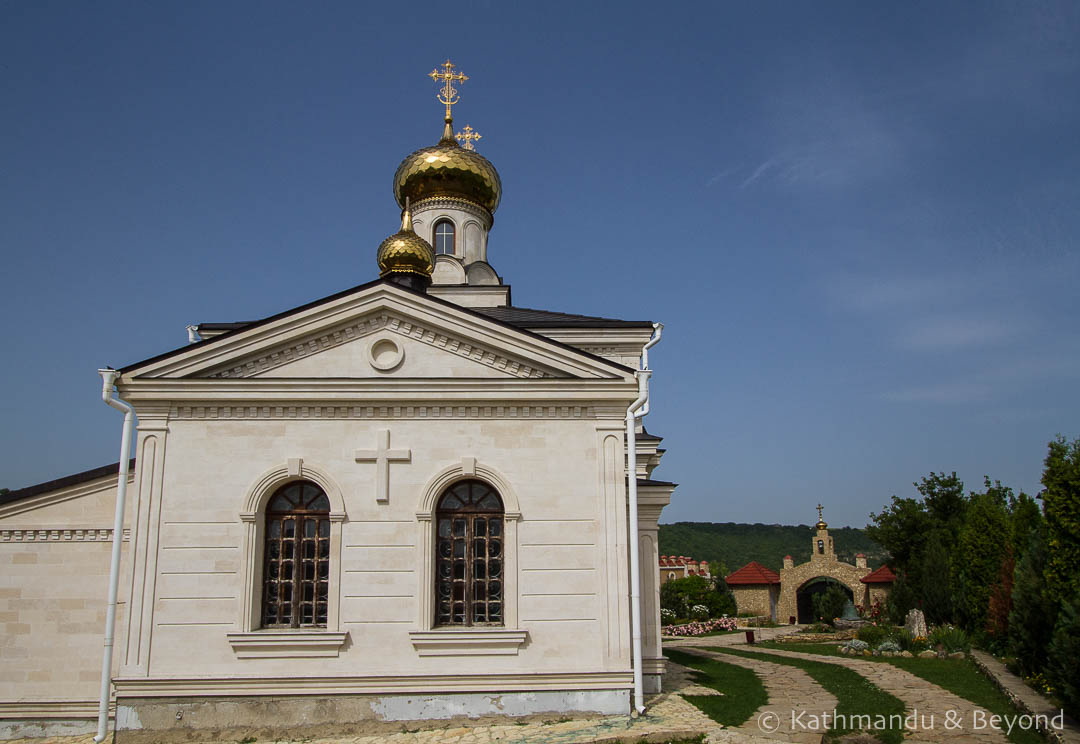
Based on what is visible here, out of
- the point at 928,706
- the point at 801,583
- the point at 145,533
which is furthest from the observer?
the point at 801,583

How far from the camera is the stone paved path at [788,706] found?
9.32 metres

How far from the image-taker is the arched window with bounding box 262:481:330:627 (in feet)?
34.5

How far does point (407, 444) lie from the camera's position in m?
10.8

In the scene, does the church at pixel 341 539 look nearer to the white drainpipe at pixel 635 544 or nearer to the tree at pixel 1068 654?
the white drainpipe at pixel 635 544

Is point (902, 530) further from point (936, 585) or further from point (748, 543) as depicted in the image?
point (748, 543)

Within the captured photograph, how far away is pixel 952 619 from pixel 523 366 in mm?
15775

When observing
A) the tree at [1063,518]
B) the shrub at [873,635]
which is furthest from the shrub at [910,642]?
the tree at [1063,518]

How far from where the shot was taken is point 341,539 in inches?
414

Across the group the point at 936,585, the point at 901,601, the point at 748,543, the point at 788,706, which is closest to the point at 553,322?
the point at 788,706

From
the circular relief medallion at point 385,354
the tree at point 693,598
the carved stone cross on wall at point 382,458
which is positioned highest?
the circular relief medallion at point 385,354

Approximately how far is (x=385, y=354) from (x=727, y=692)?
717 centimetres

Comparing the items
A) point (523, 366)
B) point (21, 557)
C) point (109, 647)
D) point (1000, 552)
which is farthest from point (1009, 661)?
point (21, 557)

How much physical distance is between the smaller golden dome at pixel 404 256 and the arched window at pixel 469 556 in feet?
14.8

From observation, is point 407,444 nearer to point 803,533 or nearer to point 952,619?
point 952,619
